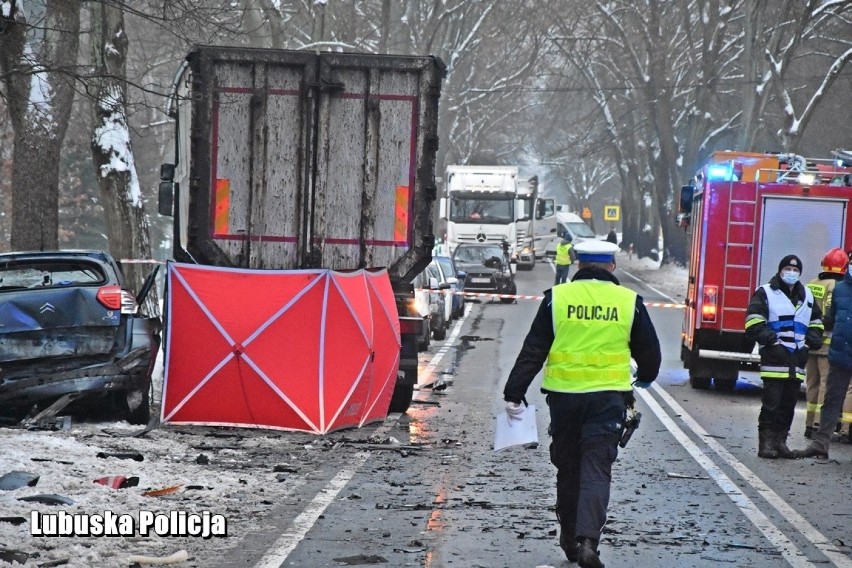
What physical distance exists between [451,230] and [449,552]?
40427 mm

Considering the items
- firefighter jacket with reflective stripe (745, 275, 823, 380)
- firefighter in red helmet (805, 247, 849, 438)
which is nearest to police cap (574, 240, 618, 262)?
firefighter jacket with reflective stripe (745, 275, 823, 380)

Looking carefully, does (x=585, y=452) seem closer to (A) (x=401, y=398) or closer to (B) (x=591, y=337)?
(B) (x=591, y=337)

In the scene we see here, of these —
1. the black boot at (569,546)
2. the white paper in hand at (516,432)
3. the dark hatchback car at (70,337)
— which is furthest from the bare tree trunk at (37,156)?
the black boot at (569,546)

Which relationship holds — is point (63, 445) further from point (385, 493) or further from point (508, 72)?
point (508, 72)

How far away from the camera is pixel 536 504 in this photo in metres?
9.27

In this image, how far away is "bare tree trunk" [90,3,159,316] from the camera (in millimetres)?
20781

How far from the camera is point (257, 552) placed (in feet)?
24.7

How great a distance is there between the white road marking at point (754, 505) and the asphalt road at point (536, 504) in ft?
0.04

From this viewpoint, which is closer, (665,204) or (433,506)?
(433,506)

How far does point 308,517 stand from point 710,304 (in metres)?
10.1

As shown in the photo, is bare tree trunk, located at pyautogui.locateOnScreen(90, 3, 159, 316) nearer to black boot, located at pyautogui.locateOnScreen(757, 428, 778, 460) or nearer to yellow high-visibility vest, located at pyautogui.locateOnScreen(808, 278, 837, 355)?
yellow high-visibility vest, located at pyautogui.locateOnScreen(808, 278, 837, 355)

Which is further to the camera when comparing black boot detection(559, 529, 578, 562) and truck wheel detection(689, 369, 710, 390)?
truck wheel detection(689, 369, 710, 390)

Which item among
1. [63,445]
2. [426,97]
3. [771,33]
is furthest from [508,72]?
[63,445]

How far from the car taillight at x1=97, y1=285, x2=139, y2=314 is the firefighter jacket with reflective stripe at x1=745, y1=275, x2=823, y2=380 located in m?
5.38
